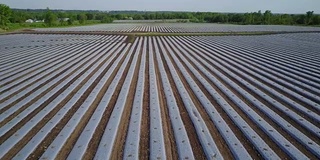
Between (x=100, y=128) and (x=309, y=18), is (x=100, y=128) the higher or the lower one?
the lower one

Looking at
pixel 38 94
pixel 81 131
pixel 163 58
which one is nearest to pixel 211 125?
pixel 81 131

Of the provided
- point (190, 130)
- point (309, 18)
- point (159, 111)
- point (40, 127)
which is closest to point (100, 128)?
point (40, 127)

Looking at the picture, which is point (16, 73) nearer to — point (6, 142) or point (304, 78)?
point (6, 142)

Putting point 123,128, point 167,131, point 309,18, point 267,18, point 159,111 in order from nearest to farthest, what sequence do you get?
point 167,131
point 123,128
point 159,111
point 309,18
point 267,18

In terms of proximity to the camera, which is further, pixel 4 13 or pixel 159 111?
pixel 4 13

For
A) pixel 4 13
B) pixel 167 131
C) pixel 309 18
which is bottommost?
pixel 167 131

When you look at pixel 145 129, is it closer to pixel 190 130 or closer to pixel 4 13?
pixel 190 130

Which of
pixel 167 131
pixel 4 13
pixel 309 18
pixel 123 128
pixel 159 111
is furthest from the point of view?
pixel 309 18

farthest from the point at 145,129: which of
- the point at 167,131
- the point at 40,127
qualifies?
the point at 40,127

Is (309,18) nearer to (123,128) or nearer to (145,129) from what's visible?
(145,129)

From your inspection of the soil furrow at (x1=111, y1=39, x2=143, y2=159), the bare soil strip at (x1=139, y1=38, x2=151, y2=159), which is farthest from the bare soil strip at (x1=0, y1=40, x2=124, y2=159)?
the bare soil strip at (x1=139, y1=38, x2=151, y2=159)
